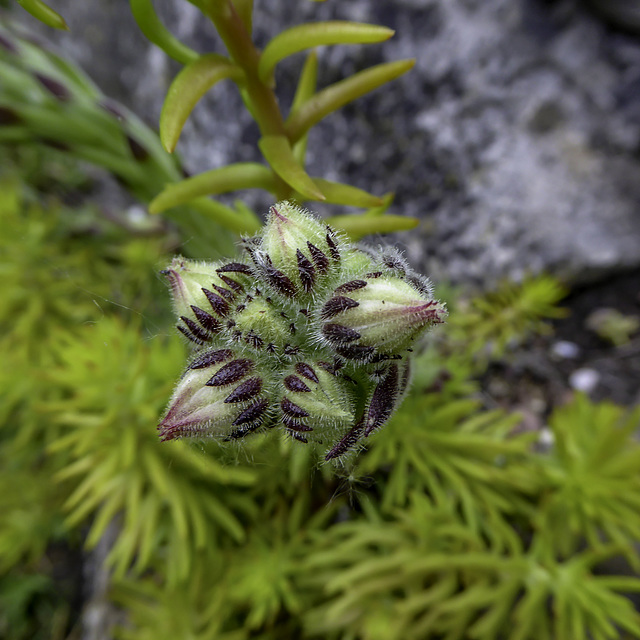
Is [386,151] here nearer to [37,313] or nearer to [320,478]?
[320,478]

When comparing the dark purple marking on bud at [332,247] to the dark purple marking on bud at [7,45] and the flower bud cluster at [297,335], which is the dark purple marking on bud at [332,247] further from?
the dark purple marking on bud at [7,45]

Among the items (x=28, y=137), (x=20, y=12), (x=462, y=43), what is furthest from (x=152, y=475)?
(x=20, y=12)

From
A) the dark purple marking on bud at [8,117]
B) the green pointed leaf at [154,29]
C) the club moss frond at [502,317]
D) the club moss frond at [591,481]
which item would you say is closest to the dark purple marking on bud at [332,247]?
the green pointed leaf at [154,29]

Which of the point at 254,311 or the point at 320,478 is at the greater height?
the point at 254,311

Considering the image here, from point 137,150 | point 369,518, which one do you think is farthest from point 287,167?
point 369,518

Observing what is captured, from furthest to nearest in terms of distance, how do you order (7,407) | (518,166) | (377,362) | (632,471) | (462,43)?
(518,166), (462,43), (7,407), (632,471), (377,362)

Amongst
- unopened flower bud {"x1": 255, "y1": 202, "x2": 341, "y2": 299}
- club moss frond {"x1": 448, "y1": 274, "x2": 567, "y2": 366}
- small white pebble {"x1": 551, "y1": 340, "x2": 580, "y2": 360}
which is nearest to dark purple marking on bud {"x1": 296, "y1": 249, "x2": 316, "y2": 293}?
unopened flower bud {"x1": 255, "y1": 202, "x2": 341, "y2": 299}

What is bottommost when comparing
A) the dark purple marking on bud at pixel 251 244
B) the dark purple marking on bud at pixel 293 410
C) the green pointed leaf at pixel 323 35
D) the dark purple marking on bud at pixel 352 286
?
the dark purple marking on bud at pixel 293 410

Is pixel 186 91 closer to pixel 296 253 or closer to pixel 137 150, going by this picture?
pixel 296 253
